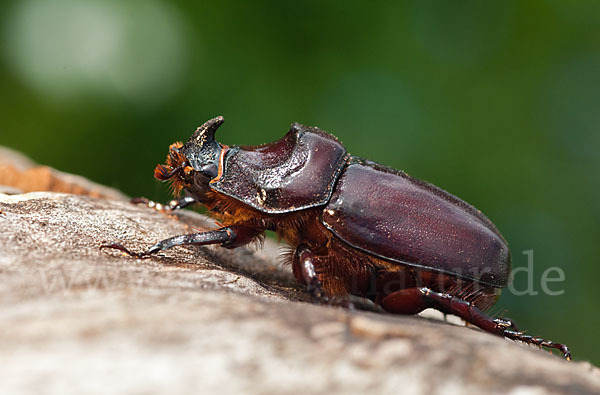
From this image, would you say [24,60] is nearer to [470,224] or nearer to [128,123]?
[128,123]

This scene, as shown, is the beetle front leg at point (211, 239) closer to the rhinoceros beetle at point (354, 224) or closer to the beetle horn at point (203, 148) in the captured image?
the rhinoceros beetle at point (354, 224)

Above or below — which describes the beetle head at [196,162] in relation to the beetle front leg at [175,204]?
above

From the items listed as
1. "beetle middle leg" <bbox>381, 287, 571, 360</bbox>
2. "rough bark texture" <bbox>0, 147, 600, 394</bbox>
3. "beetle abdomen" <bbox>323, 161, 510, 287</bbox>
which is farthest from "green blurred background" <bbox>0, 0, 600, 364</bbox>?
"rough bark texture" <bbox>0, 147, 600, 394</bbox>

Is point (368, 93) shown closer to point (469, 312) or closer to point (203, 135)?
point (203, 135)

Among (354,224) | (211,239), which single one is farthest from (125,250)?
(354,224)

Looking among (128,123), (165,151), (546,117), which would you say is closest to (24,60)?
(128,123)

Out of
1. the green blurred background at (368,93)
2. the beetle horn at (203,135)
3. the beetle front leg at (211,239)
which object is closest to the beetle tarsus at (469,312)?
the beetle front leg at (211,239)
